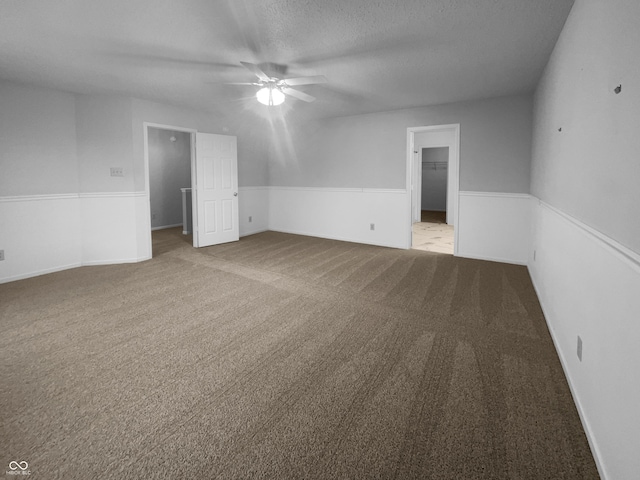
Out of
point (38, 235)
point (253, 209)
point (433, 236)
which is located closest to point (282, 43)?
point (38, 235)

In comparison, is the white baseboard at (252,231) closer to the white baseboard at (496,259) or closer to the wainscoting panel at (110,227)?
the wainscoting panel at (110,227)

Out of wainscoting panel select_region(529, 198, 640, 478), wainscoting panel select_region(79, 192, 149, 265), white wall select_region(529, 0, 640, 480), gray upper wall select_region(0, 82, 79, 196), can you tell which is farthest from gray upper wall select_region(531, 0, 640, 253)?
gray upper wall select_region(0, 82, 79, 196)

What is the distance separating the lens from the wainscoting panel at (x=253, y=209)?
701cm

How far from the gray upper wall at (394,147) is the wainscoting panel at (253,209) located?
43 cm

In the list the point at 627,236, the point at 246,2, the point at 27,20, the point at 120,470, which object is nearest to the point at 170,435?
the point at 120,470

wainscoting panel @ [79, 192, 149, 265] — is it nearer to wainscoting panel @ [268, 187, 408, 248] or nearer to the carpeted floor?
the carpeted floor

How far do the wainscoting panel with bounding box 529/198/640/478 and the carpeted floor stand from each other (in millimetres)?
148

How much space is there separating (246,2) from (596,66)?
2.14m

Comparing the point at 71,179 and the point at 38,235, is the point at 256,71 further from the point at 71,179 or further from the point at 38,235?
the point at 38,235

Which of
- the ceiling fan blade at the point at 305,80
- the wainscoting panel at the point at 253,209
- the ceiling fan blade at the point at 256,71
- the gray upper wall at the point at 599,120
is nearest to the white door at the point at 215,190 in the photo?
the wainscoting panel at the point at 253,209

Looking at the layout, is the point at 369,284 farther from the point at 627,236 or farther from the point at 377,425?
the point at 627,236

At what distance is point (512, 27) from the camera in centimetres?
270

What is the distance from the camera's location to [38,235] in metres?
4.33

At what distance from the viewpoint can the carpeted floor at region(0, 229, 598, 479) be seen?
1430 mm
